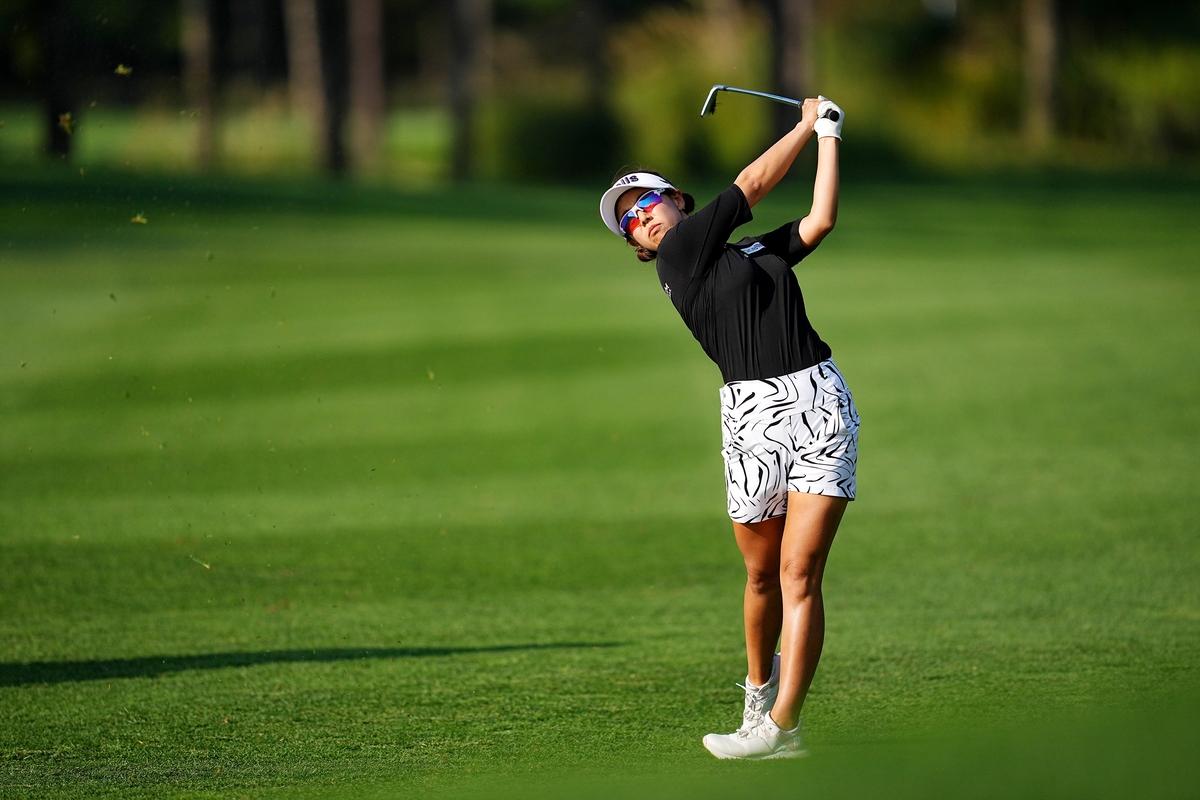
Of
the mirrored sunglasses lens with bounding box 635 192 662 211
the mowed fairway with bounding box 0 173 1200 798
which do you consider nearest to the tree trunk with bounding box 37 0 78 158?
the mowed fairway with bounding box 0 173 1200 798

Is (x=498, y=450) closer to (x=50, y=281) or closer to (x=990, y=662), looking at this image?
(x=990, y=662)

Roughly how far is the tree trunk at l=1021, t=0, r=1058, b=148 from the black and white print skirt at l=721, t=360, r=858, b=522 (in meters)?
40.3

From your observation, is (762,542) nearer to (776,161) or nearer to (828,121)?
(776,161)

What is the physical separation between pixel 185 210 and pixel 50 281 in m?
7.56

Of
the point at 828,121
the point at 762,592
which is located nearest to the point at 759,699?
the point at 762,592

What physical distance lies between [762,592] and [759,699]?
36 cm

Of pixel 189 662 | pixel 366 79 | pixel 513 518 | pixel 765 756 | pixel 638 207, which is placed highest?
pixel 366 79

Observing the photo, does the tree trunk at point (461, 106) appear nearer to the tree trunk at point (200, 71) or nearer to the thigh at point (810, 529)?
the tree trunk at point (200, 71)

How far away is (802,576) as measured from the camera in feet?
14.9

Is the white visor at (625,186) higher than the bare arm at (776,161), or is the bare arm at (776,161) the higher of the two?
the bare arm at (776,161)

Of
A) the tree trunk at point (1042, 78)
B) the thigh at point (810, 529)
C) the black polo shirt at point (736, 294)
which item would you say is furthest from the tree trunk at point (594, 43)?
the thigh at point (810, 529)

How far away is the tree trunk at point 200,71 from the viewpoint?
37.6 meters

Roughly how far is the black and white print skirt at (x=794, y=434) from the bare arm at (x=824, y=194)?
42cm

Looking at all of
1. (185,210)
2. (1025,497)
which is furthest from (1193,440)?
(185,210)
